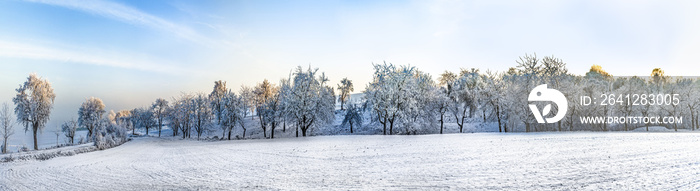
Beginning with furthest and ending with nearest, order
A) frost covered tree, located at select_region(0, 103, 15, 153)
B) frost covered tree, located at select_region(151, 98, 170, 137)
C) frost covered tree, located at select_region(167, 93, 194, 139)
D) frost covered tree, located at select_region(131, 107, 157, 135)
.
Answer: frost covered tree, located at select_region(131, 107, 157, 135)
frost covered tree, located at select_region(151, 98, 170, 137)
frost covered tree, located at select_region(167, 93, 194, 139)
frost covered tree, located at select_region(0, 103, 15, 153)

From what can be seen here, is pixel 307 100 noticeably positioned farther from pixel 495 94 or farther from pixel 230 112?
pixel 495 94

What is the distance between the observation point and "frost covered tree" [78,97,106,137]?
68.6m

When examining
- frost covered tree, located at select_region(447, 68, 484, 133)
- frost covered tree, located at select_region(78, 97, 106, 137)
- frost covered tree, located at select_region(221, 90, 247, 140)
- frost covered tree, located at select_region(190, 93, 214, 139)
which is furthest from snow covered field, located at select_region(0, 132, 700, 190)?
frost covered tree, located at select_region(78, 97, 106, 137)

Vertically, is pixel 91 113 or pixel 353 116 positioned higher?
pixel 91 113

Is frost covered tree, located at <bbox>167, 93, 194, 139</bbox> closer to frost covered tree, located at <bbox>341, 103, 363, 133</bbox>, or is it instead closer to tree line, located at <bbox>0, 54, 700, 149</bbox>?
tree line, located at <bbox>0, 54, 700, 149</bbox>

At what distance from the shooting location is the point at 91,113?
6869 cm

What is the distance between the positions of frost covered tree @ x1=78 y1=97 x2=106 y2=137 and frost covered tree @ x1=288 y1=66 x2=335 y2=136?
4634cm

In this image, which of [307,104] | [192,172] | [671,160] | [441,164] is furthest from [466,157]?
[307,104]

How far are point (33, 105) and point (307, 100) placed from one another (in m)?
34.1

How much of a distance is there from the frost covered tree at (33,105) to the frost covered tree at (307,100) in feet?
102

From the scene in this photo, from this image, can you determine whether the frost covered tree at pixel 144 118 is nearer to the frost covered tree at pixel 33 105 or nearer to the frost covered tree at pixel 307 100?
the frost covered tree at pixel 33 105

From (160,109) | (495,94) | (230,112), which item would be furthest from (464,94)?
(160,109)

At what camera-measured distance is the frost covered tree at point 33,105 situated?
44031mm

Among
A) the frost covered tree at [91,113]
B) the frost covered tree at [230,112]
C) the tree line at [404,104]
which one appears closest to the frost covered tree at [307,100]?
the tree line at [404,104]
